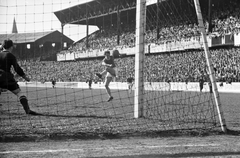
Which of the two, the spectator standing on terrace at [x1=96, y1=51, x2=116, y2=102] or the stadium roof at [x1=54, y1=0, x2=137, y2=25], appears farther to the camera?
the stadium roof at [x1=54, y1=0, x2=137, y2=25]

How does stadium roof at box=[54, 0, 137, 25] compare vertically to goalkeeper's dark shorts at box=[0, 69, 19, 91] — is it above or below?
above

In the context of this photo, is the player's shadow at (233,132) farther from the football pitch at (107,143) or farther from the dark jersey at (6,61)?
the dark jersey at (6,61)

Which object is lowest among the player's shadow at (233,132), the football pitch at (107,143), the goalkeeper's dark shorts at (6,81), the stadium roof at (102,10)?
the player's shadow at (233,132)

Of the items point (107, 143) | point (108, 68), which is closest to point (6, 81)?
point (107, 143)

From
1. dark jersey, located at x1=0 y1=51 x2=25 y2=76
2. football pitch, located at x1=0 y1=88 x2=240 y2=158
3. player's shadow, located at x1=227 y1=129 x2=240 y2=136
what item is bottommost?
player's shadow, located at x1=227 y1=129 x2=240 y2=136

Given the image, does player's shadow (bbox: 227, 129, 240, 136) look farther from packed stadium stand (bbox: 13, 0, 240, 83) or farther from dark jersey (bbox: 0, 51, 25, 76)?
packed stadium stand (bbox: 13, 0, 240, 83)

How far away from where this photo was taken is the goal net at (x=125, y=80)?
670cm

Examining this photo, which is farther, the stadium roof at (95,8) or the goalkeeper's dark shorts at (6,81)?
the stadium roof at (95,8)

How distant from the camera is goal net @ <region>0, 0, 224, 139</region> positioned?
6.70 metres

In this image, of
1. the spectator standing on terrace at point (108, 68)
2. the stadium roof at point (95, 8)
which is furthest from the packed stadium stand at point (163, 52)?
the spectator standing on terrace at point (108, 68)

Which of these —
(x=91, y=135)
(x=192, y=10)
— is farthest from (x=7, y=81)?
(x=192, y=10)

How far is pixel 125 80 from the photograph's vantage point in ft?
115

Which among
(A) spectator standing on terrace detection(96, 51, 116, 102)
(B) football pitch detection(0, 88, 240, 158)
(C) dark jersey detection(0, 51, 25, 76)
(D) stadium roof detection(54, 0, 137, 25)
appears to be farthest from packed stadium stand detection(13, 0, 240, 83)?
(B) football pitch detection(0, 88, 240, 158)

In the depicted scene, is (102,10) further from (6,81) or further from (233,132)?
(233,132)
